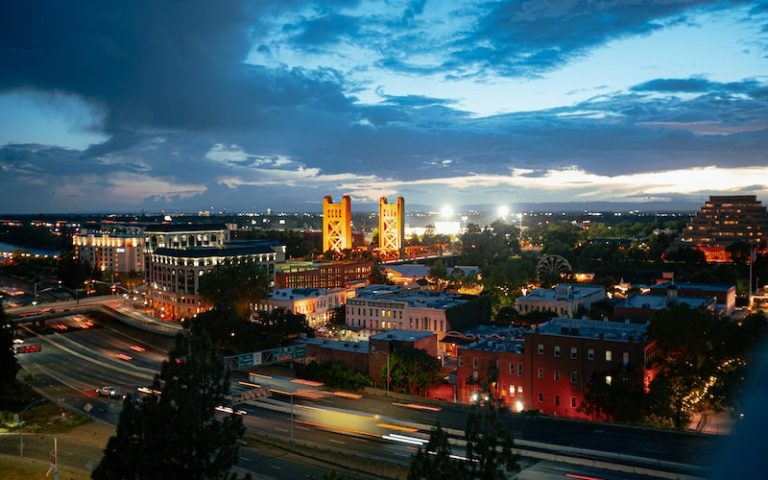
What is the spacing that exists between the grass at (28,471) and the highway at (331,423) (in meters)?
6.63

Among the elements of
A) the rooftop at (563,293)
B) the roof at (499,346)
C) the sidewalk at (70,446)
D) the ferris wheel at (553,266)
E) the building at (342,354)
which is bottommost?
the sidewalk at (70,446)

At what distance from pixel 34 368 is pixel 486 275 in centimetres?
6030

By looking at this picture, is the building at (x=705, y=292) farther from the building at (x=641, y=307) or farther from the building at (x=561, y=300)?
the building at (x=561, y=300)

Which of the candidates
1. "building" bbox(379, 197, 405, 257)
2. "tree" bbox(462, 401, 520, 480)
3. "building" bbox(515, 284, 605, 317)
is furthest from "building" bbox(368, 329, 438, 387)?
"building" bbox(379, 197, 405, 257)

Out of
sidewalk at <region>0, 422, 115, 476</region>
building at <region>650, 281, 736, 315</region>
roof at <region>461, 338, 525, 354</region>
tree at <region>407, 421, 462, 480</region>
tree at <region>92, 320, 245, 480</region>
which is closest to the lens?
tree at <region>407, 421, 462, 480</region>

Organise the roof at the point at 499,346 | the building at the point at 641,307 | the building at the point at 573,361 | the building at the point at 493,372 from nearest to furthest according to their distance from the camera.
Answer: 1. the building at the point at 573,361
2. the building at the point at 493,372
3. the roof at the point at 499,346
4. the building at the point at 641,307

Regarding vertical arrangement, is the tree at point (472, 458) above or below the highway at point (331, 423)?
above

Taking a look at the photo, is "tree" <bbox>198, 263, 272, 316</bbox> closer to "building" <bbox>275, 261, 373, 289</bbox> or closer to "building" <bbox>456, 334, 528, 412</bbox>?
"building" <bbox>275, 261, 373, 289</bbox>

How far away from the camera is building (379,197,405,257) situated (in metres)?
168

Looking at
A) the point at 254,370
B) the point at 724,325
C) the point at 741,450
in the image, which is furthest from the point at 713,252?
the point at 741,450

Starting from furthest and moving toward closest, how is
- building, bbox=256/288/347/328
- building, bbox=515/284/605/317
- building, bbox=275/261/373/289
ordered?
building, bbox=275/261/373/289 < building, bbox=256/288/347/328 < building, bbox=515/284/605/317

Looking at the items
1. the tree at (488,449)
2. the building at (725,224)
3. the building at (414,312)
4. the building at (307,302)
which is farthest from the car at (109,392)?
the building at (725,224)

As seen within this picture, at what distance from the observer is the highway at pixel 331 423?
33.4 meters

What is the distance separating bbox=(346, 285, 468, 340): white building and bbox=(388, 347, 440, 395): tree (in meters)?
15.2
